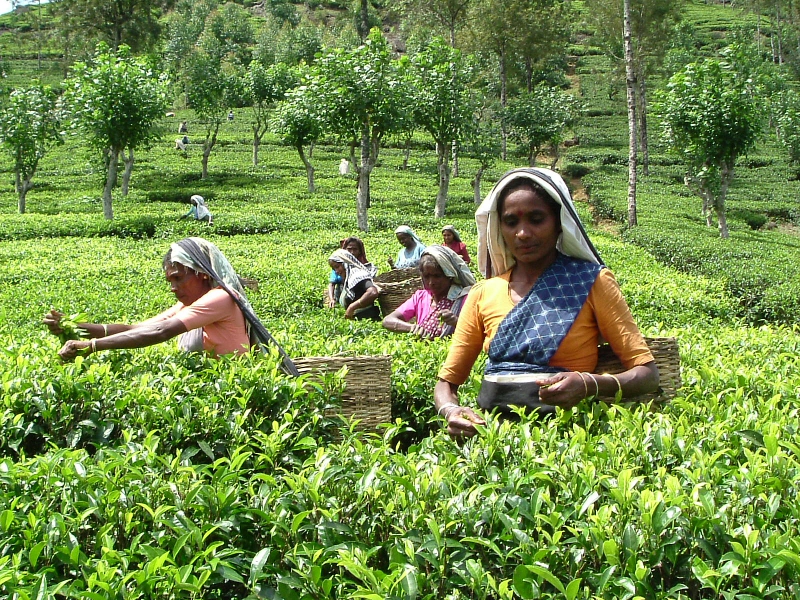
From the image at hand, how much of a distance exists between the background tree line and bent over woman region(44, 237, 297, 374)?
51.5 ft

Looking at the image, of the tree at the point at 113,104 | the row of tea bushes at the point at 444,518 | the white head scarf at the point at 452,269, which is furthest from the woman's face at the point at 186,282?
the tree at the point at 113,104

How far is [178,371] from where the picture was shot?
3.52 metres

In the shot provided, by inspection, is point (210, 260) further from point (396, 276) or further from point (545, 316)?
point (396, 276)

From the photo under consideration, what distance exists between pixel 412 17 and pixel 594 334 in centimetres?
3710

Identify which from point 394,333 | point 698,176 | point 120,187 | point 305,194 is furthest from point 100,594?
point 120,187

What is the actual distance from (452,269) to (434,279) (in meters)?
0.17

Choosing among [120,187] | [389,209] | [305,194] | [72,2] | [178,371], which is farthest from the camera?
[72,2]

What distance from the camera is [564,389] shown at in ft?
8.39

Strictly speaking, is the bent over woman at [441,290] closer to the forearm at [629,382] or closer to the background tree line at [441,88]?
the forearm at [629,382]

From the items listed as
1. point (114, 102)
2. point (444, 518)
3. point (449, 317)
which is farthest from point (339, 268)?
point (114, 102)

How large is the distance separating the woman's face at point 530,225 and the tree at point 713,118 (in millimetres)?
19123

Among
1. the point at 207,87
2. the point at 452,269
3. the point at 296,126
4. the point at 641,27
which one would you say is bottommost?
the point at 452,269

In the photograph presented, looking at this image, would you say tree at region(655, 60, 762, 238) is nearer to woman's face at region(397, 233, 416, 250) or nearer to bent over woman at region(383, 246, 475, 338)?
woman's face at region(397, 233, 416, 250)

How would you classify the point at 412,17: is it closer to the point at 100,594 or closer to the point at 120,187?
the point at 120,187
